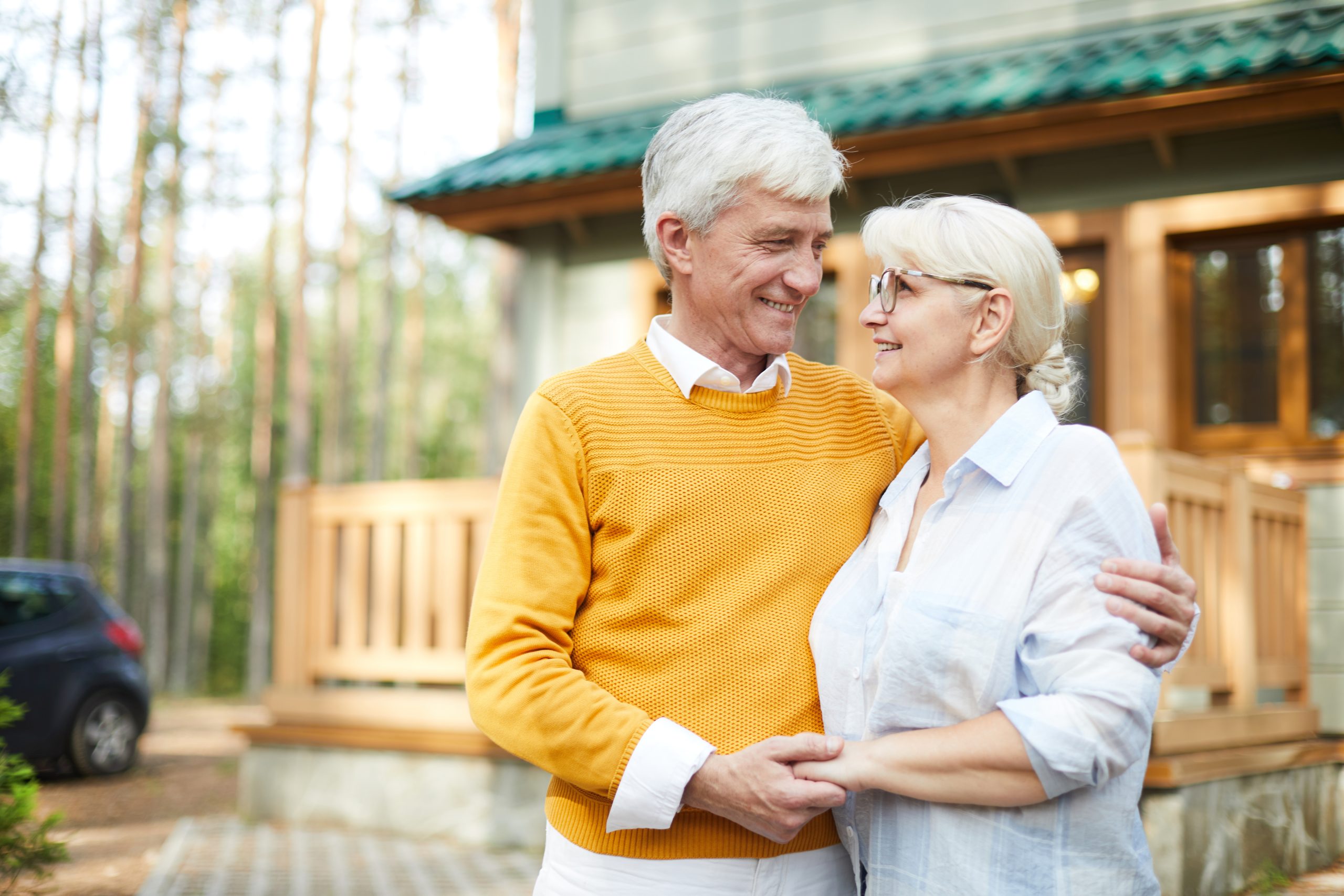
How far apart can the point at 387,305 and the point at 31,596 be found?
45.0ft

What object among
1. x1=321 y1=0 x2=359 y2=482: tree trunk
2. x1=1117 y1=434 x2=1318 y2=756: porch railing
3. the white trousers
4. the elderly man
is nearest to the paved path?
x1=1117 y1=434 x2=1318 y2=756: porch railing

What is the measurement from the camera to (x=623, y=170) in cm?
664

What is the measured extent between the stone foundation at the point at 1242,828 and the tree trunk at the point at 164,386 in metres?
18.1

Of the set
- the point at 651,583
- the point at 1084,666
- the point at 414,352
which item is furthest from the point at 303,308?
the point at 1084,666

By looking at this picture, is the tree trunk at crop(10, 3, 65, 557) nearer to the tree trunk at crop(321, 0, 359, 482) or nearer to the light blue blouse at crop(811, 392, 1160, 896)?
the tree trunk at crop(321, 0, 359, 482)

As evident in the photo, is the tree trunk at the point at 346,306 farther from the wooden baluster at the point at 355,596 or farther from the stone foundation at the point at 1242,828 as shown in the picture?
the stone foundation at the point at 1242,828

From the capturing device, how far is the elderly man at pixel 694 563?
1802 millimetres

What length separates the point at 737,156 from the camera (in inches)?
78.7

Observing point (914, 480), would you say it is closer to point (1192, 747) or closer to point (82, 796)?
point (1192, 747)

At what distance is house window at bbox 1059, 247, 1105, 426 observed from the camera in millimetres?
6281

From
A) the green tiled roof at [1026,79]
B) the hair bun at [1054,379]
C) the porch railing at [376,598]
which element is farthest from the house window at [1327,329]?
the hair bun at [1054,379]

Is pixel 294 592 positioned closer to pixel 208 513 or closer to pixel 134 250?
pixel 134 250

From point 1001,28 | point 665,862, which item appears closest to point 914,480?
point 665,862

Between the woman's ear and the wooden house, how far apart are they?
2.96m
